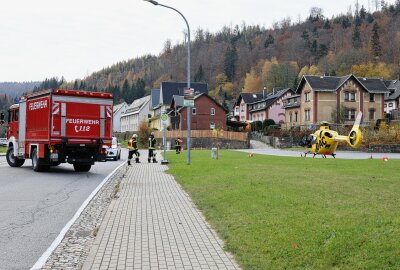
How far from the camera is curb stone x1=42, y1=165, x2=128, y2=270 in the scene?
634cm

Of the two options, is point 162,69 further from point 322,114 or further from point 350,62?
point 322,114

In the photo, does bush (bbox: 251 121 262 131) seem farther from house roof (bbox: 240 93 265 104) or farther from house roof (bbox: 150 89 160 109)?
house roof (bbox: 150 89 160 109)

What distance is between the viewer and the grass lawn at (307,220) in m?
5.90

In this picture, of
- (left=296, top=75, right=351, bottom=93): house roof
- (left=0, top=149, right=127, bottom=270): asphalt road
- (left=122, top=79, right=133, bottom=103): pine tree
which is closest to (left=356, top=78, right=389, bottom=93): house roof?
(left=296, top=75, right=351, bottom=93): house roof

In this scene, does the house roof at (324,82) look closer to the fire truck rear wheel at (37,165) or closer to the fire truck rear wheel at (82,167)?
the fire truck rear wheel at (82,167)

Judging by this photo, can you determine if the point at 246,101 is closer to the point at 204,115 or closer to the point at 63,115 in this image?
the point at 204,115

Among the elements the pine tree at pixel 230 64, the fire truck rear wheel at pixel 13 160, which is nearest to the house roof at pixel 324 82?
the fire truck rear wheel at pixel 13 160

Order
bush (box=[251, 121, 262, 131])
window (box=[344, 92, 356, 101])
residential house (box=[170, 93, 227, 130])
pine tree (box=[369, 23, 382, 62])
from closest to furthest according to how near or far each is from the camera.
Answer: window (box=[344, 92, 356, 101]) < residential house (box=[170, 93, 227, 130]) < bush (box=[251, 121, 262, 131]) < pine tree (box=[369, 23, 382, 62])

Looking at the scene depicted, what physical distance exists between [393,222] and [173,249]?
3425 millimetres

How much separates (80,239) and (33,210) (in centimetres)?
337

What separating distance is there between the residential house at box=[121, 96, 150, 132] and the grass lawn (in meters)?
94.0

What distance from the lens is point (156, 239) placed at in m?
7.61

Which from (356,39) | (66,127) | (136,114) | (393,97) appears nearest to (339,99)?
(393,97)

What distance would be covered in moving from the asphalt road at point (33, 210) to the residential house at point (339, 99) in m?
49.9
